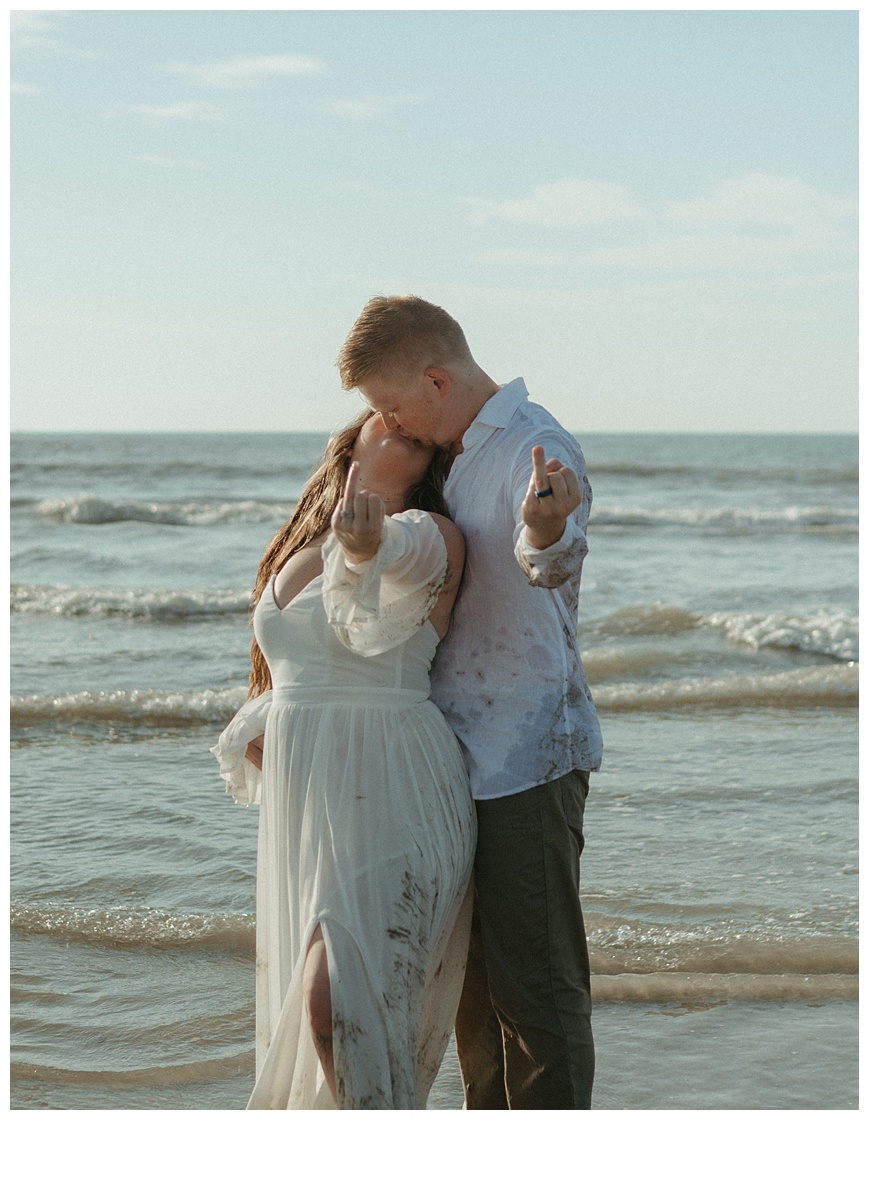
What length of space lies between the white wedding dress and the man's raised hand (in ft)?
0.86

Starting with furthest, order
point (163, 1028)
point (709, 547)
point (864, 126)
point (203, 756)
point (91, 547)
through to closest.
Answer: point (709, 547) → point (91, 547) → point (203, 756) → point (163, 1028) → point (864, 126)

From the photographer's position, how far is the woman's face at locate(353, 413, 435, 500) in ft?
8.72

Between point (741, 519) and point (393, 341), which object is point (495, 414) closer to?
point (393, 341)

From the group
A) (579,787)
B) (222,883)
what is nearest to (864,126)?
(579,787)

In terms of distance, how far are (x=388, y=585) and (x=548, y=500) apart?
0.37 meters

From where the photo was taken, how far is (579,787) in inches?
106

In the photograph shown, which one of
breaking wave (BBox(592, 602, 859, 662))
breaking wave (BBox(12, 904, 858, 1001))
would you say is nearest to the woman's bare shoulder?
breaking wave (BBox(12, 904, 858, 1001))

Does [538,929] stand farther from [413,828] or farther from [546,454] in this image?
[546,454]

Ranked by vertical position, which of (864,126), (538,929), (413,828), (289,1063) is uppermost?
(864,126)

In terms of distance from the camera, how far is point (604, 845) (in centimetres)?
537

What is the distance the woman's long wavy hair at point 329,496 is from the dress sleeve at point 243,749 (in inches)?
5.0

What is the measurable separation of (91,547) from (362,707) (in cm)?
1353

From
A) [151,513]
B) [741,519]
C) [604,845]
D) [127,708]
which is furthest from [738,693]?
[741,519]

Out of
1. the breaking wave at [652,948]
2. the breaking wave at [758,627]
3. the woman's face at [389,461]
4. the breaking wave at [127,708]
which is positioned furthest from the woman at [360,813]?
the breaking wave at [758,627]
